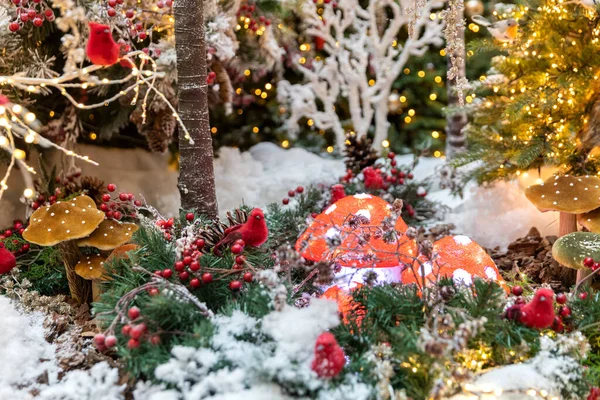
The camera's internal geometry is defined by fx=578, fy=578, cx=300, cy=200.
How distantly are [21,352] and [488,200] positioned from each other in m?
1.68

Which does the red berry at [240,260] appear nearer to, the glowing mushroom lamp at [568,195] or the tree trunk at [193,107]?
the tree trunk at [193,107]

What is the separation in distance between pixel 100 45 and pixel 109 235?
57 centimetres

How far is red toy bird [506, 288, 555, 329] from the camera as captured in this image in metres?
1.08

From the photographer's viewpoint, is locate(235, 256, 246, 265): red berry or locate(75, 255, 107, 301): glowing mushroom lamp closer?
locate(235, 256, 246, 265): red berry

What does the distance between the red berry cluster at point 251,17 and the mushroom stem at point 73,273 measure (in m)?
1.23

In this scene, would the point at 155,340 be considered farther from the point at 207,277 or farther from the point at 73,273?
the point at 73,273

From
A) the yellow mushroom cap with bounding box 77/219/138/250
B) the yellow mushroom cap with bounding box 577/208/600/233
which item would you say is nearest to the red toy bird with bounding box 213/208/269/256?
the yellow mushroom cap with bounding box 77/219/138/250

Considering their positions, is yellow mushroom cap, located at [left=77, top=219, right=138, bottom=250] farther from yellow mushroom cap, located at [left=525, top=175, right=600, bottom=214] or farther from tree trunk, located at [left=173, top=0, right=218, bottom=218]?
yellow mushroom cap, located at [left=525, top=175, right=600, bottom=214]

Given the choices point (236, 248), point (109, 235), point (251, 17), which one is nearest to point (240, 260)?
point (236, 248)

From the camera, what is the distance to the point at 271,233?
176 cm

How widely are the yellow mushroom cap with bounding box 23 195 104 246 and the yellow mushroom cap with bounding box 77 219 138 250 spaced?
1.5 inches

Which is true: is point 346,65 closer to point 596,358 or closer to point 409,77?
point 409,77

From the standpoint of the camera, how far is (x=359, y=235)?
1440 millimetres

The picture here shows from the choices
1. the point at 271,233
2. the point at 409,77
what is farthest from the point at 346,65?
the point at 271,233
